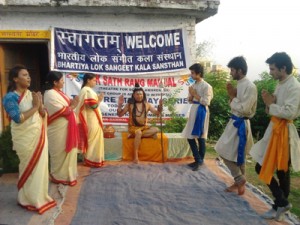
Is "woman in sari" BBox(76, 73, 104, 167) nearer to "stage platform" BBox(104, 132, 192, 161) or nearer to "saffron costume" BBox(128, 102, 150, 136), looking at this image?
"stage platform" BBox(104, 132, 192, 161)

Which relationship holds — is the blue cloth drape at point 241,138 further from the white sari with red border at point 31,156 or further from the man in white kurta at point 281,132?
the white sari with red border at point 31,156

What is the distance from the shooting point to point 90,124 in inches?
226

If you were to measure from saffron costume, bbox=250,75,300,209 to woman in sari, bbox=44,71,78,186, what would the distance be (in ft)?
9.01

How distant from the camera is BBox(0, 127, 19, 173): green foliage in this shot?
5.21 m

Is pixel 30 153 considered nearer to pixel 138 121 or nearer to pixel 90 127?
pixel 90 127

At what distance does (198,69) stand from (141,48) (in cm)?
188

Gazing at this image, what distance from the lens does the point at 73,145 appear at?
476cm

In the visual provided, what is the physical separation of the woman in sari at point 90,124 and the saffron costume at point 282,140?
3137mm

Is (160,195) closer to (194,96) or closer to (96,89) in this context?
(194,96)

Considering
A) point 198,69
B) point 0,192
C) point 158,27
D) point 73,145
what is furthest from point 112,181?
point 158,27

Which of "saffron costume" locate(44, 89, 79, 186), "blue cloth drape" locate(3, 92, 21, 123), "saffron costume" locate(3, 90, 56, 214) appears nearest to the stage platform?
"saffron costume" locate(44, 89, 79, 186)

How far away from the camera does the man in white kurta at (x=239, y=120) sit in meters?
4.10

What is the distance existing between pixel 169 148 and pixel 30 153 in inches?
126

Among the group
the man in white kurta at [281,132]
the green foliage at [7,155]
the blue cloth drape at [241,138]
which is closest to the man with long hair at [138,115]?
the green foliage at [7,155]
